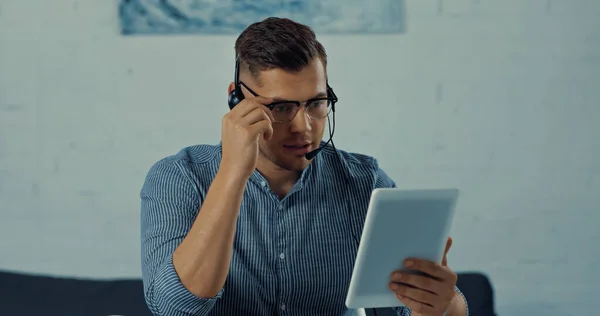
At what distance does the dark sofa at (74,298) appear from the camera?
2.34 meters

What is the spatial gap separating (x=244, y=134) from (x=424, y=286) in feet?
1.37

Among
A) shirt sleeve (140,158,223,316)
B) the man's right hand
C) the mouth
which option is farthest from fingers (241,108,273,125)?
shirt sleeve (140,158,223,316)

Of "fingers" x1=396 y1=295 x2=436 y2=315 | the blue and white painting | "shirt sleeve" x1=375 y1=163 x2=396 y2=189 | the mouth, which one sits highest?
the blue and white painting

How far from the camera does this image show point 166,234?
1.52 m

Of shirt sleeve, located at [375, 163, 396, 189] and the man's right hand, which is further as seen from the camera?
shirt sleeve, located at [375, 163, 396, 189]

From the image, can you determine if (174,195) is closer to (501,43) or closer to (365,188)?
(365,188)

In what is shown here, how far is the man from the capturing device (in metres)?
1.41

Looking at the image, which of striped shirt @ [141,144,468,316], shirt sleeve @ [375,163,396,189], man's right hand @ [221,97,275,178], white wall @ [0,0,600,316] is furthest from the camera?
white wall @ [0,0,600,316]

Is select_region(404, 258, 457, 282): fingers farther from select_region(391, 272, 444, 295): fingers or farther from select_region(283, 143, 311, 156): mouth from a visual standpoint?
select_region(283, 143, 311, 156): mouth

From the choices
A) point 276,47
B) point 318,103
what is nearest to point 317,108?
point 318,103

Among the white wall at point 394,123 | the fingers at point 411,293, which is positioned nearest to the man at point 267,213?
the fingers at point 411,293

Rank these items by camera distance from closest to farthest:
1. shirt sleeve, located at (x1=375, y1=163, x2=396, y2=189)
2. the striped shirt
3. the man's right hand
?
the man's right hand, the striped shirt, shirt sleeve, located at (x1=375, y1=163, x2=396, y2=189)

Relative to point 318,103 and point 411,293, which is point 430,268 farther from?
point 318,103

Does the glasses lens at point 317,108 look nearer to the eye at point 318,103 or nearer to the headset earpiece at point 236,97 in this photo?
the eye at point 318,103
